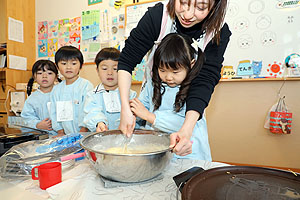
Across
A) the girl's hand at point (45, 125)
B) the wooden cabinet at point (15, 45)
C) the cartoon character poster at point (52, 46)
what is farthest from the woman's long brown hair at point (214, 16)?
the wooden cabinet at point (15, 45)

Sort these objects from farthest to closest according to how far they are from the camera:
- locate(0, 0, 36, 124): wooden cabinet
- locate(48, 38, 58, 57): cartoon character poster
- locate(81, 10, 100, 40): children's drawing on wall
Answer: locate(48, 38, 58, 57): cartoon character poster
locate(0, 0, 36, 124): wooden cabinet
locate(81, 10, 100, 40): children's drawing on wall

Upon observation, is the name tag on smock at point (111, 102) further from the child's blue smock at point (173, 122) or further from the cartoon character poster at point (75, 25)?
the cartoon character poster at point (75, 25)

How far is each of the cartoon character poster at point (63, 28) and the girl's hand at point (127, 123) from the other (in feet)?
8.99

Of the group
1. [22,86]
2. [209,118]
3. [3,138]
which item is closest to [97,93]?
[3,138]

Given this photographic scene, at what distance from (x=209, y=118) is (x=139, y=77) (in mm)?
976

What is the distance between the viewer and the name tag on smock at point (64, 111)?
158 cm

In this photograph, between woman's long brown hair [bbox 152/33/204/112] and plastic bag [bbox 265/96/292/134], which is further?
plastic bag [bbox 265/96/292/134]

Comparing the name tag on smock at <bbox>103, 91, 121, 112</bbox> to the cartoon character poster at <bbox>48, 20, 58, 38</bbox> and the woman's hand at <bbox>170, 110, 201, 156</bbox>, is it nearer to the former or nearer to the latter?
the woman's hand at <bbox>170, 110, 201, 156</bbox>

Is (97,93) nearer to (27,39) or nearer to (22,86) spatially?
(22,86)

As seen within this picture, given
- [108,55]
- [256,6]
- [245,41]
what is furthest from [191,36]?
[256,6]

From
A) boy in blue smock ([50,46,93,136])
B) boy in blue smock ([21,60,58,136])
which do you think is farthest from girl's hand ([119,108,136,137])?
boy in blue smock ([21,60,58,136])

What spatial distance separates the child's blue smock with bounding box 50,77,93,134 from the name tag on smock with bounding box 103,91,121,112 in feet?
0.99

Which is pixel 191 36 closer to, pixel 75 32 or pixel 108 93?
pixel 108 93

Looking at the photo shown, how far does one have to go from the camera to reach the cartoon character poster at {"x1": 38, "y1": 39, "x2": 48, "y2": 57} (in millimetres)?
3283
